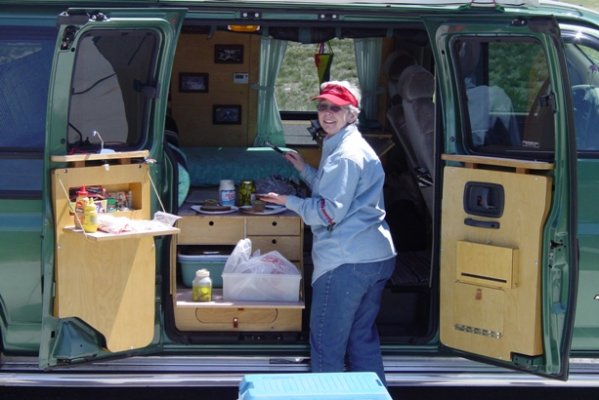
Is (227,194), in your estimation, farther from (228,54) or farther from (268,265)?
(228,54)

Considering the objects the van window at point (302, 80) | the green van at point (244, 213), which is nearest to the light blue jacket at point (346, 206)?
the green van at point (244, 213)

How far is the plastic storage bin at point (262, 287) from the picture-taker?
17.4 ft

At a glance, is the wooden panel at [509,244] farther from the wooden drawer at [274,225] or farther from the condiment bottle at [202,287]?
the condiment bottle at [202,287]

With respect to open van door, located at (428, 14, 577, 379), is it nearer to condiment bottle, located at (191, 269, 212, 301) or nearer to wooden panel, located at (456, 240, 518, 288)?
wooden panel, located at (456, 240, 518, 288)

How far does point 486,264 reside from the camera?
5.04 metres

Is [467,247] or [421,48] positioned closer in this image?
[467,247]

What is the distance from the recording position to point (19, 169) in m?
4.99

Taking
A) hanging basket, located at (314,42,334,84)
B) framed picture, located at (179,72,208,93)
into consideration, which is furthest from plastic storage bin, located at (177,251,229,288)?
framed picture, located at (179,72,208,93)

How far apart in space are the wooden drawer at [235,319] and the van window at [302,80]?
2.82m

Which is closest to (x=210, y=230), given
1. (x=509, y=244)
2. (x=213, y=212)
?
(x=213, y=212)

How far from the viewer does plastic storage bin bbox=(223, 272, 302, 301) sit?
5289 millimetres

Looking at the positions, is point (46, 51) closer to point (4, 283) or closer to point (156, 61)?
point (156, 61)

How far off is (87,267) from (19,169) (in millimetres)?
619

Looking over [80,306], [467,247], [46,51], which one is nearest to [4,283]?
[80,306]
